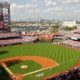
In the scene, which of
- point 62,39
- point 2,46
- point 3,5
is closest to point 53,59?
point 2,46

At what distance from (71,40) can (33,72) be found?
38.3m

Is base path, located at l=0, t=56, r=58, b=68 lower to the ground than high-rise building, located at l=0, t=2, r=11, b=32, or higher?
lower

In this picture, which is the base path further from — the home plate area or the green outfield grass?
the green outfield grass

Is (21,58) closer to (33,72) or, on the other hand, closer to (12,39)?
(33,72)

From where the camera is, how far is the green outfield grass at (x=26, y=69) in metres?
35.3

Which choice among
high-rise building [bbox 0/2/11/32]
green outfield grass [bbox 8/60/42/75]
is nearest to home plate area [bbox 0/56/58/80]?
green outfield grass [bbox 8/60/42/75]

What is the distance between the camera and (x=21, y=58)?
46.4 metres

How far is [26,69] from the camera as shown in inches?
1439

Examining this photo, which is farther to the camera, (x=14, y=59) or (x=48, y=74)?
(x=14, y=59)

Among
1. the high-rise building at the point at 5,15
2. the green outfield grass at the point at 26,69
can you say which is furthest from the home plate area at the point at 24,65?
the high-rise building at the point at 5,15

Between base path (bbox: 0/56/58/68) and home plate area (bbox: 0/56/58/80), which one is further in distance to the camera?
base path (bbox: 0/56/58/68)

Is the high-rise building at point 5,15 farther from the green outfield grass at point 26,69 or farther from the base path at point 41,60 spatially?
the green outfield grass at point 26,69

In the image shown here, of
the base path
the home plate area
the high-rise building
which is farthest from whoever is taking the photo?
the high-rise building

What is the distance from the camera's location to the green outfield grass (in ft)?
116
